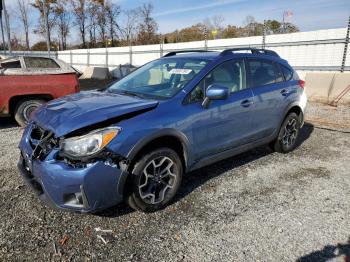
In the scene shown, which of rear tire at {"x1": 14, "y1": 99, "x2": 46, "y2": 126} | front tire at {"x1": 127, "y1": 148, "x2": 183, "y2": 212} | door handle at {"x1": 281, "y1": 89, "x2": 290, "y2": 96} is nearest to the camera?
front tire at {"x1": 127, "y1": 148, "x2": 183, "y2": 212}

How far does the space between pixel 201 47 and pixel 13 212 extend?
1428 centimetres

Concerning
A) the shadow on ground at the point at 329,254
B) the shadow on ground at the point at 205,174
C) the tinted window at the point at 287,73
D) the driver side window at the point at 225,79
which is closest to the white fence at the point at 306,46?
the shadow on ground at the point at 205,174

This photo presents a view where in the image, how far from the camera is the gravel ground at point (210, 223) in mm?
2961

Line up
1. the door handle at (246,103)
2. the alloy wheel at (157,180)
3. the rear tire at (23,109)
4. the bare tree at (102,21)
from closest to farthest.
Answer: the alloy wheel at (157,180) → the door handle at (246,103) → the rear tire at (23,109) → the bare tree at (102,21)

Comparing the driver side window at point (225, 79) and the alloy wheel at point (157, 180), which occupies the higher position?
A: the driver side window at point (225, 79)

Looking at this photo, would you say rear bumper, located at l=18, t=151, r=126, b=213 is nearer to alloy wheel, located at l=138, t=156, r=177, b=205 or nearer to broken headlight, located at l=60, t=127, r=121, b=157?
broken headlight, located at l=60, t=127, r=121, b=157

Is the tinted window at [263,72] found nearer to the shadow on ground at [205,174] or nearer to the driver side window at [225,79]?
the driver side window at [225,79]

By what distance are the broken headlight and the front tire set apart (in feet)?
1.47

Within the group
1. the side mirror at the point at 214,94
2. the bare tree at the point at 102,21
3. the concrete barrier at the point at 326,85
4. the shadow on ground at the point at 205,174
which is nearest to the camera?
the shadow on ground at the point at 205,174

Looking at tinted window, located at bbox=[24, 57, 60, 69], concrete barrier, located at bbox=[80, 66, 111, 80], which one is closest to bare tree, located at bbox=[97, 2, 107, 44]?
concrete barrier, located at bbox=[80, 66, 111, 80]

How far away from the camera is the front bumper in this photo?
2.95 m

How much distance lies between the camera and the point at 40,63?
24.5 ft

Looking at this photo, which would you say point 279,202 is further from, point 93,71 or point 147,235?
point 93,71

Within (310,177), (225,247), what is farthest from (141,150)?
(310,177)
